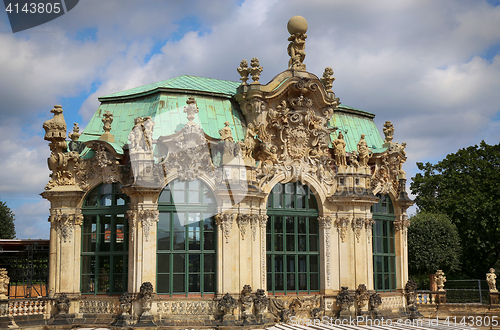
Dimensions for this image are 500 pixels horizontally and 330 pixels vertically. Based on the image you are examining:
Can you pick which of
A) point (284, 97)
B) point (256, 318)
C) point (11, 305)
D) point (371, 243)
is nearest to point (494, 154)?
point (371, 243)

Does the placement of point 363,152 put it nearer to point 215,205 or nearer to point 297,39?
point 297,39

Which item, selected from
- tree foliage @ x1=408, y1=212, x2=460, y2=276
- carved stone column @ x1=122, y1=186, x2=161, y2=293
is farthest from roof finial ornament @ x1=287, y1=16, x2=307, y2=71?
tree foliage @ x1=408, y1=212, x2=460, y2=276

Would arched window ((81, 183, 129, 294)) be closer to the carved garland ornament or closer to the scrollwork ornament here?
the scrollwork ornament

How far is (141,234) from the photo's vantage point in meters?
23.9

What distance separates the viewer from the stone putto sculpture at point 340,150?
27.7 meters

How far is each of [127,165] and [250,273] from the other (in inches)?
268

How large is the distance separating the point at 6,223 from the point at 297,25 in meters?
34.6

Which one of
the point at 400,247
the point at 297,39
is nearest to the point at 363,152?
the point at 400,247

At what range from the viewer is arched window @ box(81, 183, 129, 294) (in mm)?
24859

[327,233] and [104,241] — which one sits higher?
[327,233]

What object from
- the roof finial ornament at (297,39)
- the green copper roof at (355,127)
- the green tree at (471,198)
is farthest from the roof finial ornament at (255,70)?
the green tree at (471,198)

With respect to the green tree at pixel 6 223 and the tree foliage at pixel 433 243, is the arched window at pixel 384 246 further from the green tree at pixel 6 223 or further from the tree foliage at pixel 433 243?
the green tree at pixel 6 223

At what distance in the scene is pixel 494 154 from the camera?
147ft

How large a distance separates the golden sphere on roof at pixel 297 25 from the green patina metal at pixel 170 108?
385 centimetres
